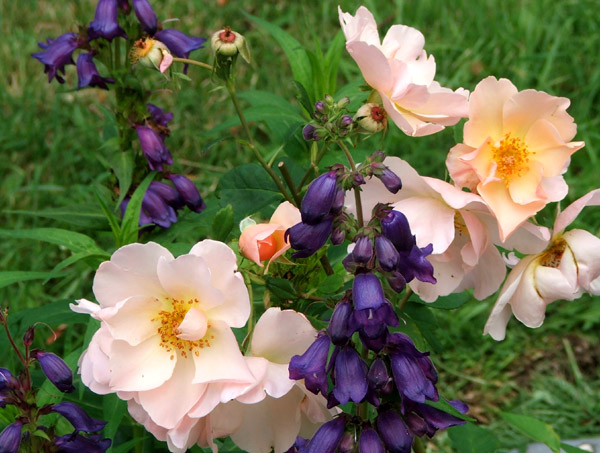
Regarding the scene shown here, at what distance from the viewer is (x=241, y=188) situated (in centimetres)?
174

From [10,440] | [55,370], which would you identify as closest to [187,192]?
[55,370]

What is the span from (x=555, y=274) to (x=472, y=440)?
59 centimetres

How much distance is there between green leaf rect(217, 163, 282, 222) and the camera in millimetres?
1706

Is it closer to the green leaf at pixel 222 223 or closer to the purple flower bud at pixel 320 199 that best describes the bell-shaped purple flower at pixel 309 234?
the purple flower bud at pixel 320 199

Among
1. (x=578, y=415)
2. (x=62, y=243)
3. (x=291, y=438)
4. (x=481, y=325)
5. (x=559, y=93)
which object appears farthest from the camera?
(x=559, y=93)

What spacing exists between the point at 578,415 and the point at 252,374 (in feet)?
5.84

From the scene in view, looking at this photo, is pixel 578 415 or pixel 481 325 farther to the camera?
pixel 481 325

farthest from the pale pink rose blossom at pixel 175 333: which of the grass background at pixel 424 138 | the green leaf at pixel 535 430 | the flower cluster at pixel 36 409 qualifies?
the grass background at pixel 424 138

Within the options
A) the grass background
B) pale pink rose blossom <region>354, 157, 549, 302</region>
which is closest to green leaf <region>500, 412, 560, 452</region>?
pale pink rose blossom <region>354, 157, 549, 302</region>

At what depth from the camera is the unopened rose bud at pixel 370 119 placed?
1394 mm

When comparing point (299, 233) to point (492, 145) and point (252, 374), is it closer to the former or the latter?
point (252, 374)

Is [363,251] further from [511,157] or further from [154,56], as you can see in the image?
[154,56]

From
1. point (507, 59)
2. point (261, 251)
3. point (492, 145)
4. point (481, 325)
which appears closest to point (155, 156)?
point (261, 251)

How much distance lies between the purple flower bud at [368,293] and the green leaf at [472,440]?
744 millimetres
